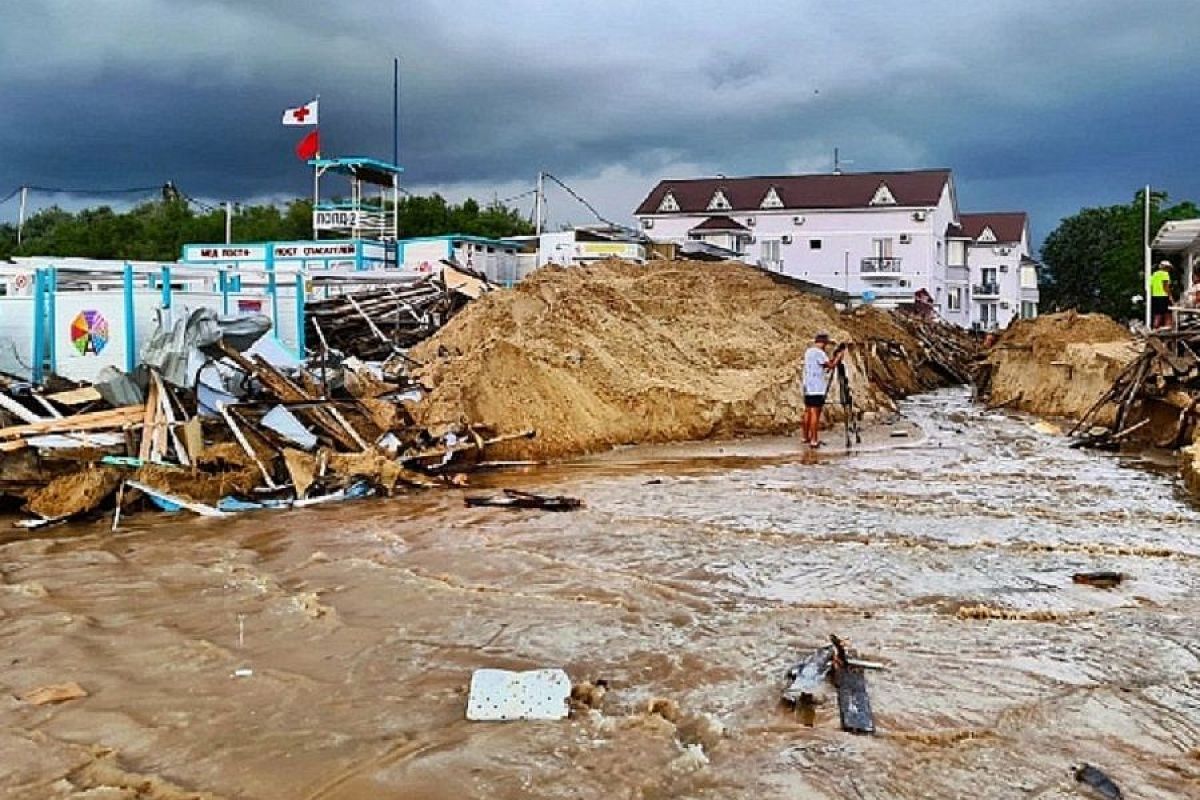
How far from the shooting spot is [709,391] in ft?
66.4

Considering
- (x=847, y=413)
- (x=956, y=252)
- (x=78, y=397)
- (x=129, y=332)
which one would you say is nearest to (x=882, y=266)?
(x=956, y=252)

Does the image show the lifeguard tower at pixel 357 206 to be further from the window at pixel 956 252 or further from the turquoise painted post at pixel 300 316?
the window at pixel 956 252

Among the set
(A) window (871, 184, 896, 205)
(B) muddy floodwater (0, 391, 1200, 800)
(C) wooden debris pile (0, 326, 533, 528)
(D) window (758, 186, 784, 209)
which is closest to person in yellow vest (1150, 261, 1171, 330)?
(B) muddy floodwater (0, 391, 1200, 800)

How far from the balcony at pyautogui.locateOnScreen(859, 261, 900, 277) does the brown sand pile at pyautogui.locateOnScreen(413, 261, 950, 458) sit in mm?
39994

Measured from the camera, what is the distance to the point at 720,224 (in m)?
63.8

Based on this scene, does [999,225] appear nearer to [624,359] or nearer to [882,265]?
[882,265]

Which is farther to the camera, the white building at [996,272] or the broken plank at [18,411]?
the white building at [996,272]

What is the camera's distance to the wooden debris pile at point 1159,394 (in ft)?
55.6

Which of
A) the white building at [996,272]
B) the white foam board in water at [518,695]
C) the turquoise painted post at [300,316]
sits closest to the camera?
the white foam board in water at [518,695]

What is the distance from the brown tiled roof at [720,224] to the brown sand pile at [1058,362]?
31073 mm

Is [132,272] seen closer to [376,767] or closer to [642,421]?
[642,421]

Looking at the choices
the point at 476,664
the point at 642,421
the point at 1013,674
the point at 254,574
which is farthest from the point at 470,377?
the point at 1013,674

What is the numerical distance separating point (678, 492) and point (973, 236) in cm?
6979

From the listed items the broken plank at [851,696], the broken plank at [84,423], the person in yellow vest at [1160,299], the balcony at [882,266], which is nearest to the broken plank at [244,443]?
the broken plank at [84,423]
